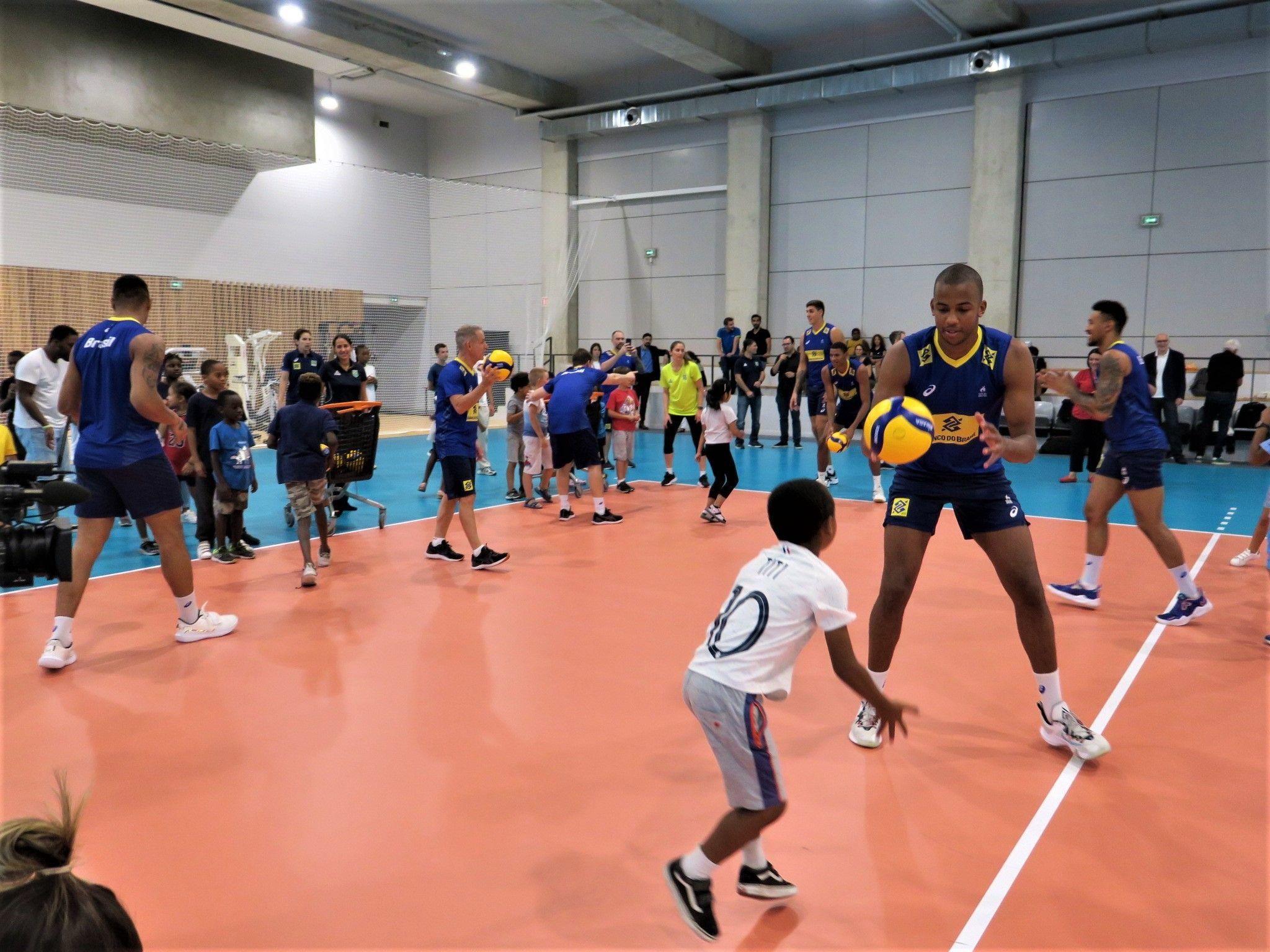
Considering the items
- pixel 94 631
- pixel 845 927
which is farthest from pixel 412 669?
pixel 845 927

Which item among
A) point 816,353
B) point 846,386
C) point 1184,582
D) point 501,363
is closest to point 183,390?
point 501,363

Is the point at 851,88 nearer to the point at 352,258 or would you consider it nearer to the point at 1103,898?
the point at 352,258

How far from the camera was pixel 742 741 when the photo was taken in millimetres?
2535

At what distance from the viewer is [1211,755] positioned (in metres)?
3.78

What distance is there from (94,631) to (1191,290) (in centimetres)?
1620

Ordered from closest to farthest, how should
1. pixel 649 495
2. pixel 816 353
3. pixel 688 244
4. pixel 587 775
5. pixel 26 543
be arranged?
pixel 26 543 < pixel 587 775 < pixel 649 495 < pixel 816 353 < pixel 688 244

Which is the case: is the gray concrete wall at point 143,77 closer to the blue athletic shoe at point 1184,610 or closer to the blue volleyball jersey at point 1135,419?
the blue volleyball jersey at point 1135,419

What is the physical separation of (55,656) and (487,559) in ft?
9.68

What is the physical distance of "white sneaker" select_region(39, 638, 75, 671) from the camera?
15.6ft

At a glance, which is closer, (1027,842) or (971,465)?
(1027,842)

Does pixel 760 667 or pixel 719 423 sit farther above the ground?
pixel 719 423

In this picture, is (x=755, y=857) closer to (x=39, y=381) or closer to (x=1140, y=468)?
(x=1140, y=468)

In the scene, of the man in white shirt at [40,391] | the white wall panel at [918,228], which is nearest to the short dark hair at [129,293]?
the man in white shirt at [40,391]

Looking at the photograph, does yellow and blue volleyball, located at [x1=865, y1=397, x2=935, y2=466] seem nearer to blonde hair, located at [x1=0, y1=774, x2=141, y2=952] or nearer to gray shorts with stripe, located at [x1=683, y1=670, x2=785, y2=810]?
gray shorts with stripe, located at [x1=683, y1=670, x2=785, y2=810]
